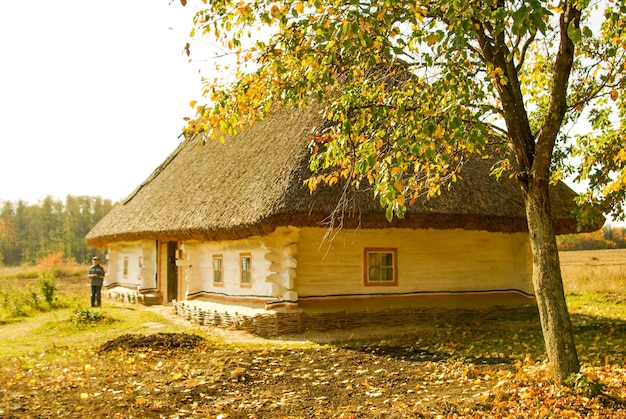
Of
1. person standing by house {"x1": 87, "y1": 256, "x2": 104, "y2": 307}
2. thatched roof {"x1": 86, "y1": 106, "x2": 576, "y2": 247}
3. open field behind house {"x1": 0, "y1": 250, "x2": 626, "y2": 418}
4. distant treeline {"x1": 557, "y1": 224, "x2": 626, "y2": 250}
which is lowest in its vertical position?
open field behind house {"x1": 0, "y1": 250, "x2": 626, "y2": 418}

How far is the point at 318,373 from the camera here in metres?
7.55

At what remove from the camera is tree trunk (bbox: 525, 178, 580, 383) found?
19.3 ft

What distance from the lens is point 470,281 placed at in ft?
42.2

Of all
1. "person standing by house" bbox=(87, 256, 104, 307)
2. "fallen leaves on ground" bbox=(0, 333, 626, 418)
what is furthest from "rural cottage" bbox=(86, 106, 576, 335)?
"person standing by house" bbox=(87, 256, 104, 307)

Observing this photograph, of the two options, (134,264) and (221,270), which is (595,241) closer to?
(134,264)

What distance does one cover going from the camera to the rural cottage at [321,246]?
35.7ft

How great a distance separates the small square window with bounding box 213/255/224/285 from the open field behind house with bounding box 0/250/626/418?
2227mm

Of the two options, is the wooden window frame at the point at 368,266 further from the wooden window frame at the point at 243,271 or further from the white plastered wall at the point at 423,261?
the wooden window frame at the point at 243,271

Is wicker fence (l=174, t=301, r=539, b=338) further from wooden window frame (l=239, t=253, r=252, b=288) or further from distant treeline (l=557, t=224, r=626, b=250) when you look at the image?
distant treeline (l=557, t=224, r=626, b=250)

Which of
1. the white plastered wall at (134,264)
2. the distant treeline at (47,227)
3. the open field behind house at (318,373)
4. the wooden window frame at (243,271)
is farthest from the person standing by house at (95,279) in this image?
the distant treeline at (47,227)

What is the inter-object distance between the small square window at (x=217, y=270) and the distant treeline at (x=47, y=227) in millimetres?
44393

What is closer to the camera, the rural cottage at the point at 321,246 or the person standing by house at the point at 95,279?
the rural cottage at the point at 321,246

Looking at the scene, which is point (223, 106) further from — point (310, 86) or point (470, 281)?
point (470, 281)

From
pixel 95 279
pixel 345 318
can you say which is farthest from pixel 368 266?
pixel 95 279
